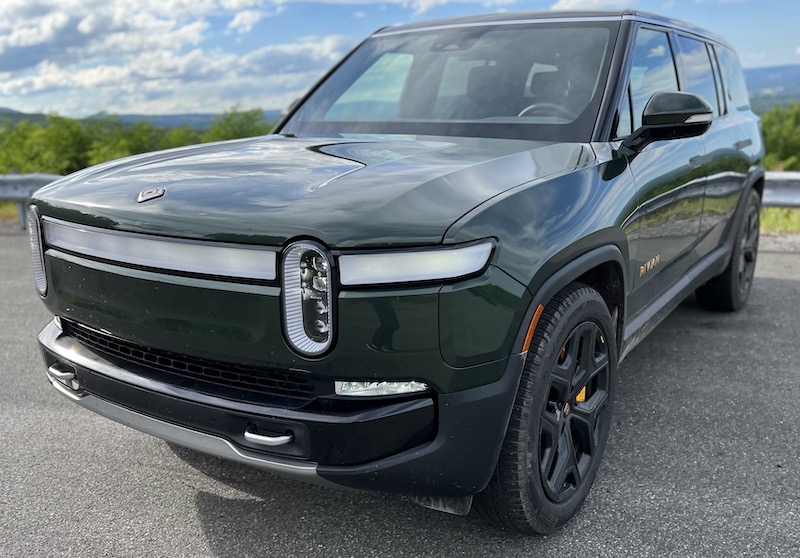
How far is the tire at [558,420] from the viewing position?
215cm

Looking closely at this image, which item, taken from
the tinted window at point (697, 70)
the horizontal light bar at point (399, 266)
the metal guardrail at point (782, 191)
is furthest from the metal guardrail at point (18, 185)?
the metal guardrail at point (782, 191)

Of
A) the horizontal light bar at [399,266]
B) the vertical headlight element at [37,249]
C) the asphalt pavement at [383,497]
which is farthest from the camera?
the vertical headlight element at [37,249]

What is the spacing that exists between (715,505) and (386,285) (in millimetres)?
1602

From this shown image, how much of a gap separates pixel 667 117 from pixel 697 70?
1653mm

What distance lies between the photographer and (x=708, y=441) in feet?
10.4

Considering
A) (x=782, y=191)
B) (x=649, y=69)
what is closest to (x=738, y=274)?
(x=649, y=69)

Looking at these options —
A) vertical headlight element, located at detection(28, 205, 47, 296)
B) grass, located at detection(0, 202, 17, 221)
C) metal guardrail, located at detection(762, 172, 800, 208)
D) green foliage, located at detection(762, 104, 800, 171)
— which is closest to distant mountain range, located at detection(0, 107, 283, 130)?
grass, located at detection(0, 202, 17, 221)

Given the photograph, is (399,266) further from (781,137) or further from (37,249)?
(781,137)

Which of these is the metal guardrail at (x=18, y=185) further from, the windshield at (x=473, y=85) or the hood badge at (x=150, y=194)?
the hood badge at (x=150, y=194)

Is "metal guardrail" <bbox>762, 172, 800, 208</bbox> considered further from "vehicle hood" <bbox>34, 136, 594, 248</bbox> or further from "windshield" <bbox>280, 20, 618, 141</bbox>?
"vehicle hood" <bbox>34, 136, 594, 248</bbox>

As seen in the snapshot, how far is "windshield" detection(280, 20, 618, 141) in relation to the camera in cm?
302

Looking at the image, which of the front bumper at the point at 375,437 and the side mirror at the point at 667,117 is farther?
the side mirror at the point at 667,117

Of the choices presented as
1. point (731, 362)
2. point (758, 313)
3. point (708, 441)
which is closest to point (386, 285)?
point (708, 441)

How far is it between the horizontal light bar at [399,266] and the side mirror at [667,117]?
133 cm
